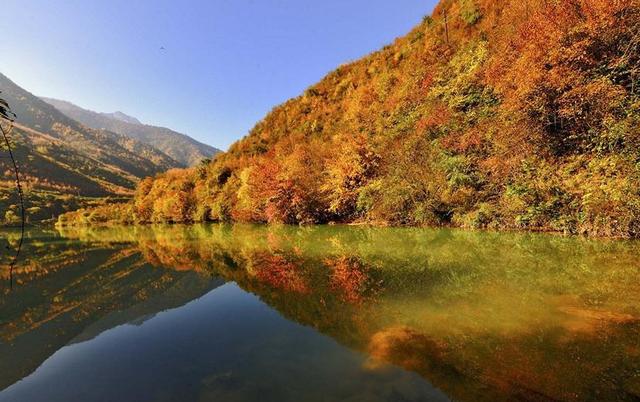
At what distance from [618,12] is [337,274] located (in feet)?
68.2

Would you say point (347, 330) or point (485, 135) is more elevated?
point (485, 135)

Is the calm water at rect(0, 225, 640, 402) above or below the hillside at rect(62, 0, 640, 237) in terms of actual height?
below

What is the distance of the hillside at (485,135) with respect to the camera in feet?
58.9

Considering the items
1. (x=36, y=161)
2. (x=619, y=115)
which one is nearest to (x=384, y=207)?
(x=619, y=115)

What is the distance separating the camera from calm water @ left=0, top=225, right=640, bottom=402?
17.9 ft

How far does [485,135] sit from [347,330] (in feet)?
70.1

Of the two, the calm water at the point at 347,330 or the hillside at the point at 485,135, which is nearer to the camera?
the calm water at the point at 347,330

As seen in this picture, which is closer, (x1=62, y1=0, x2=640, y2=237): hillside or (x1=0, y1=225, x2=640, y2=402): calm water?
(x1=0, y1=225, x2=640, y2=402): calm water

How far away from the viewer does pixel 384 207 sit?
99.8ft

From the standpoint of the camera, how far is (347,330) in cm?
777

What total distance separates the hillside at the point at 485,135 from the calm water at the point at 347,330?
5.14 metres

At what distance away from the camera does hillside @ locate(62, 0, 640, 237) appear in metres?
17.9

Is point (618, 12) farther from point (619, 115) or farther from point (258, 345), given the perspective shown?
point (258, 345)

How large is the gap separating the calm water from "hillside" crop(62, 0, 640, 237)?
5144 millimetres
